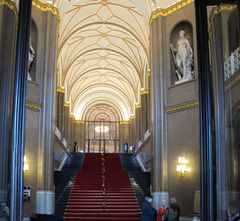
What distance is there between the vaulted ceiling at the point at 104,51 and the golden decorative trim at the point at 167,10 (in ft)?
0.81

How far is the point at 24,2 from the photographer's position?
3850 millimetres

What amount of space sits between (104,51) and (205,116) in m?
26.6

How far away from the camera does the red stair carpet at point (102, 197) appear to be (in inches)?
618

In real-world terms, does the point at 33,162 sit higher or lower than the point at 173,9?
lower

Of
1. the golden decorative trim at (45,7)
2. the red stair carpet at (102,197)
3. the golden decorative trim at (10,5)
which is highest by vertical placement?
the golden decorative trim at (45,7)

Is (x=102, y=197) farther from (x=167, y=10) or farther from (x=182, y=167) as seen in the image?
(x=167, y=10)

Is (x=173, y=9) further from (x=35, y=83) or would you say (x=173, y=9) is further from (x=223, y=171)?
(x=223, y=171)

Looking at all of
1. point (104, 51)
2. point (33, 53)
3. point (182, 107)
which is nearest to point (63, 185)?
point (33, 53)

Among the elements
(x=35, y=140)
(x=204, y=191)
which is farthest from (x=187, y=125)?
(x=204, y=191)

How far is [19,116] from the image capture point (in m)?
3.59

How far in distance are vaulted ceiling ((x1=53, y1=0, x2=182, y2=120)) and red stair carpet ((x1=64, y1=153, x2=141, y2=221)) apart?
256 inches

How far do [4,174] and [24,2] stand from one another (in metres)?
1.59

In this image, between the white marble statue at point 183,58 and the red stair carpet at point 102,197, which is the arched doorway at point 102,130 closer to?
the red stair carpet at point 102,197

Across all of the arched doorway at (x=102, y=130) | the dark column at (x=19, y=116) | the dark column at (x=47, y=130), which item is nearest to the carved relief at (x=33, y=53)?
the dark column at (x=47, y=130)
